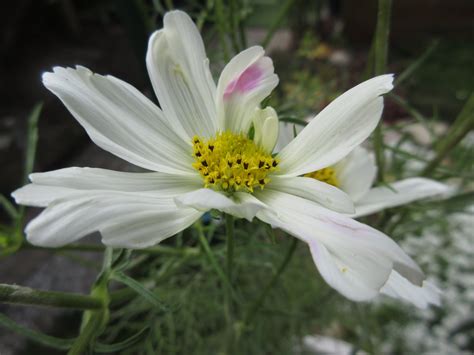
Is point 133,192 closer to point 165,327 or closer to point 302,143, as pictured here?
point 302,143

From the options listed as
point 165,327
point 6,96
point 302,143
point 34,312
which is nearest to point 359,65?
point 6,96

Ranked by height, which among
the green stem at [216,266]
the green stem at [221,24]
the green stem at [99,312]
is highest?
the green stem at [221,24]

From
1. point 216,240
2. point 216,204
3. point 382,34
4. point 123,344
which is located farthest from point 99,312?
point 216,240

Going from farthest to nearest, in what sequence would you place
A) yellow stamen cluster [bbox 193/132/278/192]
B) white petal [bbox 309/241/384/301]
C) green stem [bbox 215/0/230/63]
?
green stem [bbox 215/0/230/63], yellow stamen cluster [bbox 193/132/278/192], white petal [bbox 309/241/384/301]

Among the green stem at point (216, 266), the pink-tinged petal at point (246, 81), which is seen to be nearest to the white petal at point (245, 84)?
the pink-tinged petal at point (246, 81)

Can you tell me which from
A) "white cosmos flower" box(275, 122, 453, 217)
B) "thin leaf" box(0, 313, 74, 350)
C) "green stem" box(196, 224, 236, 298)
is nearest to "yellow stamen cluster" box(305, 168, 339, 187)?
"white cosmos flower" box(275, 122, 453, 217)

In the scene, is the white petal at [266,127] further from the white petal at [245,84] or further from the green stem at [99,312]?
the green stem at [99,312]

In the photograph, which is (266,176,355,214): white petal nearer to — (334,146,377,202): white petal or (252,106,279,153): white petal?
(252,106,279,153): white petal

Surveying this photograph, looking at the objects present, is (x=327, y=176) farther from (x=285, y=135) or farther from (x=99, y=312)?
(x=99, y=312)
